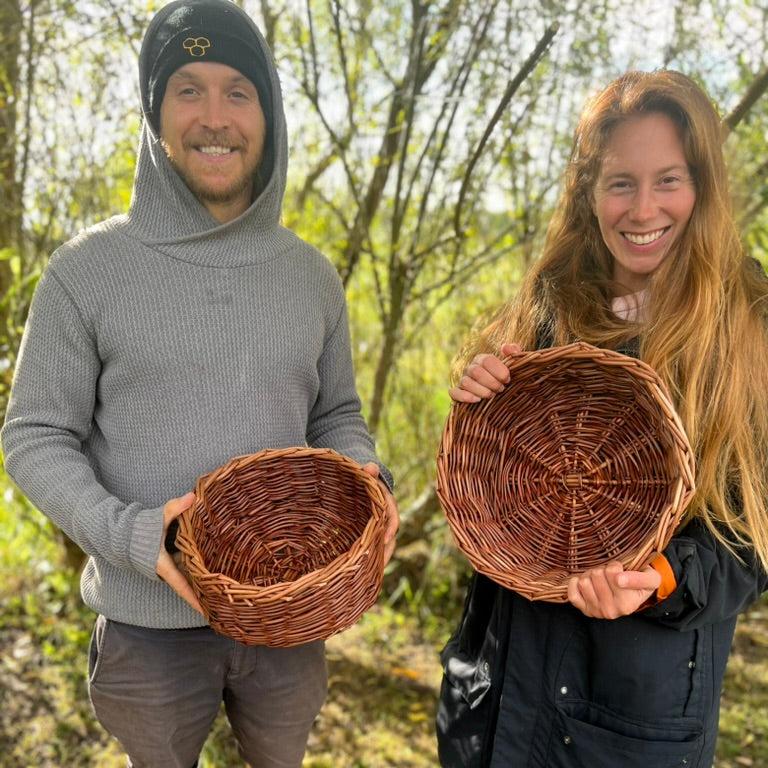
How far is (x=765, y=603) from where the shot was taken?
3.89 m

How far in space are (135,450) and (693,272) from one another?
1.28 meters

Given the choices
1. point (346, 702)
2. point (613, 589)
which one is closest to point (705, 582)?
point (613, 589)

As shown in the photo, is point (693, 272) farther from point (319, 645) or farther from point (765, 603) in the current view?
point (765, 603)

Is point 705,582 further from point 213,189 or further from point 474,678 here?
point 213,189

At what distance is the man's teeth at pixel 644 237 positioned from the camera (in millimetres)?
1613

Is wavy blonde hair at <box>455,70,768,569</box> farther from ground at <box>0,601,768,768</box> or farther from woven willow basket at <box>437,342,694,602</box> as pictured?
ground at <box>0,601,768,768</box>

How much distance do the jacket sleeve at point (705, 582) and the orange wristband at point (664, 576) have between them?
0.01 meters

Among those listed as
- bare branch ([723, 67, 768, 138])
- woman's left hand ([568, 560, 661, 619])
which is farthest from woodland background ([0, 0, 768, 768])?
woman's left hand ([568, 560, 661, 619])

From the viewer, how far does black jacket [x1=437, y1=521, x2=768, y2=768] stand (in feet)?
4.72

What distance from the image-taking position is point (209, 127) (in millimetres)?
1726

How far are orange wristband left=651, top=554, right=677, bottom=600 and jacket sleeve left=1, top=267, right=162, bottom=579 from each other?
966mm

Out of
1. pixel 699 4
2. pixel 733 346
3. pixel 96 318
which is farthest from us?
pixel 699 4

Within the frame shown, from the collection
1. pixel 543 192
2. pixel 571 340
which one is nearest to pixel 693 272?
pixel 571 340

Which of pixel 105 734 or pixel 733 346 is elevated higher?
pixel 733 346
